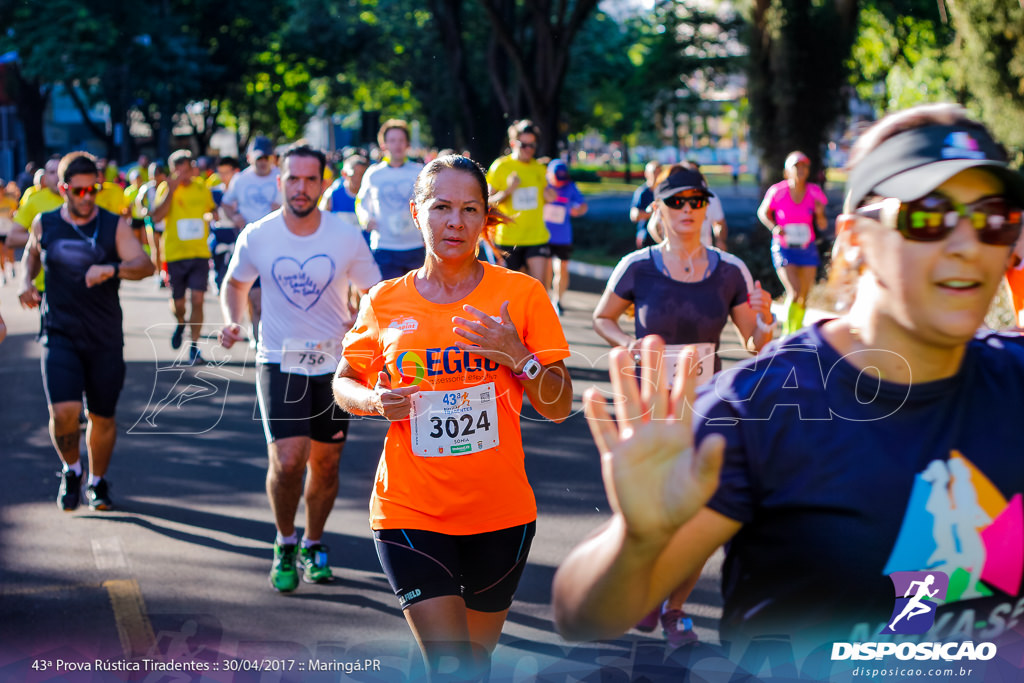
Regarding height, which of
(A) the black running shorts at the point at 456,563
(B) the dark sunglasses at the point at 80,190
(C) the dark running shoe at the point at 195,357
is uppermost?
(B) the dark sunglasses at the point at 80,190

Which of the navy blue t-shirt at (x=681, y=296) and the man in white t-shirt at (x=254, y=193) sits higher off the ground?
the man in white t-shirt at (x=254, y=193)

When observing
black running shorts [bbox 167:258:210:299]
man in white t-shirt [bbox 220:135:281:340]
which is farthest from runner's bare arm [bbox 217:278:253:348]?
black running shorts [bbox 167:258:210:299]

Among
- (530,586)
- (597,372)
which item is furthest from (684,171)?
(597,372)

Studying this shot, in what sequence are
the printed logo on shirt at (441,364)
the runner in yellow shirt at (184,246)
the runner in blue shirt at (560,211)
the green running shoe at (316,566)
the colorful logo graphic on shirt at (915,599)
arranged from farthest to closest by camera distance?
1. the runner in blue shirt at (560,211)
2. the runner in yellow shirt at (184,246)
3. the green running shoe at (316,566)
4. the printed logo on shirt at (441,364)
5. the colorful logo graphic on shirt at (915,599)

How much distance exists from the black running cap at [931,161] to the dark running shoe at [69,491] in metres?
5.83

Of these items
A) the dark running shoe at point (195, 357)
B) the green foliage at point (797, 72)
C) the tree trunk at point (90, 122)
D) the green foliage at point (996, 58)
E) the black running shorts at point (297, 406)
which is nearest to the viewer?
the black running shorts at point (297, 406)

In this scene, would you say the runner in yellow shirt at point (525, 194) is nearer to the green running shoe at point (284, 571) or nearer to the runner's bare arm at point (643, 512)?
the green running shoe at point (284, 571)

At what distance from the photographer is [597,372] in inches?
420

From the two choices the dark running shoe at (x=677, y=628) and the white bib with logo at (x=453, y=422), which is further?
the dark running shoe at (x=677, y=628)

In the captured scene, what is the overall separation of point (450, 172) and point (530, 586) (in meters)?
2.49

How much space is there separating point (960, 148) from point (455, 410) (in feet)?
6.34

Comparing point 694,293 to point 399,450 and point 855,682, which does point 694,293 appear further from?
point 855,682

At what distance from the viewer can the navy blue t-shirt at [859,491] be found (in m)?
1.88

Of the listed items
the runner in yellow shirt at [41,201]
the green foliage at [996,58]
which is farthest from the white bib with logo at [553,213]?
the green foliage at [996,58]
